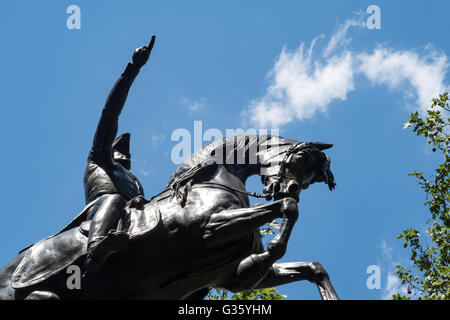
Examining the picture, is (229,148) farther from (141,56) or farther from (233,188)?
(141,56)

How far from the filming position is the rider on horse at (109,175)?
625 centimetres

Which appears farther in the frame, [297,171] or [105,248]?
[297,171]

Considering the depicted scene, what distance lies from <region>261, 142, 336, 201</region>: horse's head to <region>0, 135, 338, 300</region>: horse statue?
1 cm

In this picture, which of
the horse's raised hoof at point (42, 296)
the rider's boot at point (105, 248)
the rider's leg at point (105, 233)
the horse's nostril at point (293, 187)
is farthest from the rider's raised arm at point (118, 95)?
the horse's nostril at point (293, 187)

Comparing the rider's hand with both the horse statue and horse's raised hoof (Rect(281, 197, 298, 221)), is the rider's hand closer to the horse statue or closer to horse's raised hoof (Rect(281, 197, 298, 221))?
the horse statue

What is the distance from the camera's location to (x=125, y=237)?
5.88 m

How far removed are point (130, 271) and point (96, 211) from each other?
73cm

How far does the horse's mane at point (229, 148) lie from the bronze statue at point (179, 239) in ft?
0.13

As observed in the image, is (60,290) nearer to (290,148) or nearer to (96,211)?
(96,211)

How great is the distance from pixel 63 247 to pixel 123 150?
203cm

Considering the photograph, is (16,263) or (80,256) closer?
(80,256)

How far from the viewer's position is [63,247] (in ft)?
21.1

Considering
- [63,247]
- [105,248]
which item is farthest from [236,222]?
[63,247]

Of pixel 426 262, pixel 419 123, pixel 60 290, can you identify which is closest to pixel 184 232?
pixel 60 290
